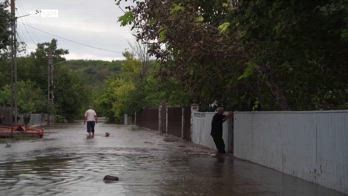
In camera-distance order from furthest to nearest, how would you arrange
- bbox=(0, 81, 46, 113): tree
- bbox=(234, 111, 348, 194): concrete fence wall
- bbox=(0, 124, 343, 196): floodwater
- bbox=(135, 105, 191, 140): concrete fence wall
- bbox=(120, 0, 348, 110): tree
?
bbox=(0, 81, 46, 113): tree < bbox=(135, 105, 191, 140): concrete fence wall < bbox=(0, 124, 343, 196): floodwater < bbox=(234, 111, 348, 194): concrete fence wall < bbox=(120, 0, 348, 110): tree

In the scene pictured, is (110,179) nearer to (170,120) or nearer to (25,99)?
(170,120)

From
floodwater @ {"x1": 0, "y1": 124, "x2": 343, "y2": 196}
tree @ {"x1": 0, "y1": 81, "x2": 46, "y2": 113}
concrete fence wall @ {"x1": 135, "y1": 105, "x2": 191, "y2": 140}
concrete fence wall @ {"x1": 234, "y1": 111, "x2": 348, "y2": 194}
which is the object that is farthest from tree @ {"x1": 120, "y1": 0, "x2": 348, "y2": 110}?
tree @ {"x1": 0, "y1": 81, "x2": 46, "y2": 113}

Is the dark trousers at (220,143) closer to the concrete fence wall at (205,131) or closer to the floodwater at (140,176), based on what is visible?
the concrete fence wall at (205,131)

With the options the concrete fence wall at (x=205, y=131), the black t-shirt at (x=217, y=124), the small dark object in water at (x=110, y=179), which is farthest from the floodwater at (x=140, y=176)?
the concrete fence wall at (x=205, y=131)

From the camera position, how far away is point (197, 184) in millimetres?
12734

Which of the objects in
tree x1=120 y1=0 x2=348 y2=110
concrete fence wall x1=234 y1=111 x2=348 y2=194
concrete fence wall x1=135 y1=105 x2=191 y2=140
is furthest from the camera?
concrete fence wall x1=135 y1=105 x2=191 y2=140

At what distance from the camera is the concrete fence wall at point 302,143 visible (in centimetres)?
1159

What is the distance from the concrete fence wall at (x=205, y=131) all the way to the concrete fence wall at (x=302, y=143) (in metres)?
2.39

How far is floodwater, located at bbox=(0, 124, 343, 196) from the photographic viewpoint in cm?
1180

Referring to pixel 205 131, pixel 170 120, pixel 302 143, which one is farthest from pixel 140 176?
pixel 170 120

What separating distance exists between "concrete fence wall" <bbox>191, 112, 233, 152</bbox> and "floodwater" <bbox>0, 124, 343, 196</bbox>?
58.0 inches

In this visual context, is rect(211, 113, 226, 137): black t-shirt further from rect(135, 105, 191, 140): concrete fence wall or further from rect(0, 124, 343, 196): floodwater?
rect(135, 105, 191, 140): concrete fence wall

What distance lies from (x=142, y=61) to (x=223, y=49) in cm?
5373

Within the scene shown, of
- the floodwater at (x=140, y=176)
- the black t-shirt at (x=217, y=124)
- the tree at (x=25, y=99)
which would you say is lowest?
the floodwater at (x=140, y=176)
